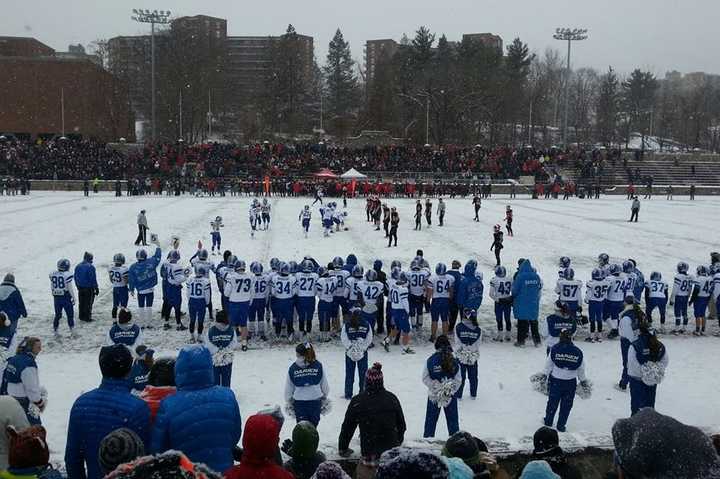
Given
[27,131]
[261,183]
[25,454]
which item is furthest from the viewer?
[27,131]

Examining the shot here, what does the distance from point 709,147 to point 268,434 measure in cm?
11713

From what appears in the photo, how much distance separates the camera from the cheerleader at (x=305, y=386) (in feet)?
22.9

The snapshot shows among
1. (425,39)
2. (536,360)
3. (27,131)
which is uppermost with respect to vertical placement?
(425,39)

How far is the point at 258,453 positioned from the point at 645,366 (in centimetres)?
628

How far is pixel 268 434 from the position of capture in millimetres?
3141

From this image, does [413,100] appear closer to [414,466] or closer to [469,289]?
[469,289]

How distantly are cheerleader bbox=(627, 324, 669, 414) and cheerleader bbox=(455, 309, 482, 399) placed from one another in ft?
6.56

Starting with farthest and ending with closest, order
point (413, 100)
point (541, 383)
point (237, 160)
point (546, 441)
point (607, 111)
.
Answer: point (607, 111) → point (413, 100) → point (237, 160) → point (541, 383) → point (546, 441)

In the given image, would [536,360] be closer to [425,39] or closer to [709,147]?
[425,39]

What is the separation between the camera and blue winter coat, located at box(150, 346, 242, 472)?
3.84 meters

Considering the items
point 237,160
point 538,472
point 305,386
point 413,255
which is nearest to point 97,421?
point 538,472

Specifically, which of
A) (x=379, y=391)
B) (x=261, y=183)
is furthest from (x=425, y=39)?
(x=379, y=391)

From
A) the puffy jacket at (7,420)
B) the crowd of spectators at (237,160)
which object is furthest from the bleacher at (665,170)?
the puffy jacket at (7,420)

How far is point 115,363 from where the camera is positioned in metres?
4.27
